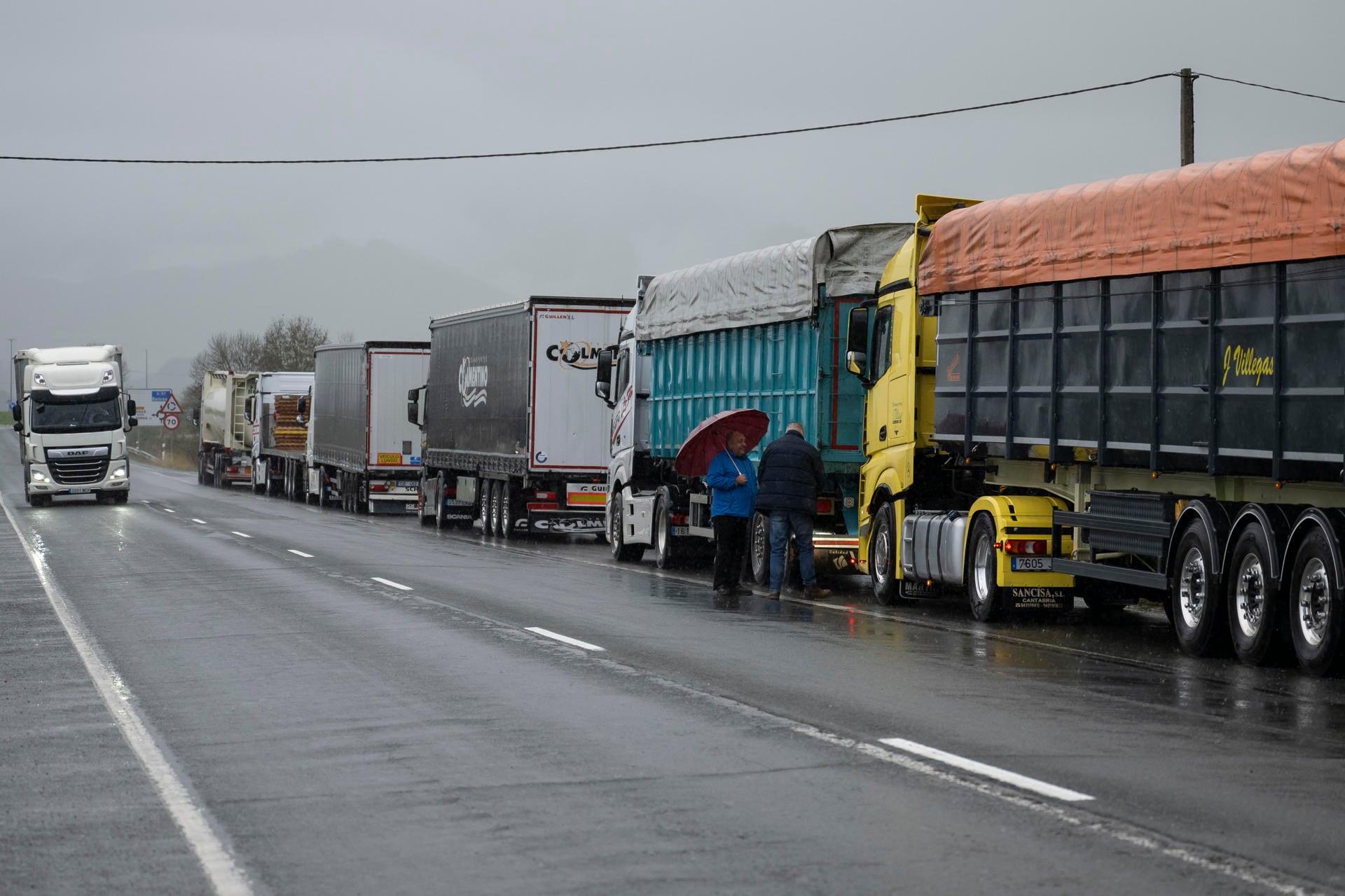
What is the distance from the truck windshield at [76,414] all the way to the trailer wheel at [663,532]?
23.5m

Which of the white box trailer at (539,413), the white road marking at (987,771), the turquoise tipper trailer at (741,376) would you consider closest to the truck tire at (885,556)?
the turquoise tipper trailer at (741,376)

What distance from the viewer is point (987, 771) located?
7.66 meters

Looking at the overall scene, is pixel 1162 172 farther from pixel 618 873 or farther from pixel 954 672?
pixel 618 873

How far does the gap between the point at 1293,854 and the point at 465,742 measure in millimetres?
4005

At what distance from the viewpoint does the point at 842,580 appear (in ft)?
72.5

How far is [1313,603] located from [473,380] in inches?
948

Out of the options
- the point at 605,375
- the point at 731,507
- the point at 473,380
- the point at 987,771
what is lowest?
the point at 987,771

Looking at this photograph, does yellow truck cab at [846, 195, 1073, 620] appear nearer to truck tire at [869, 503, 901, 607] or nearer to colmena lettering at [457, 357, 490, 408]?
truck tire at [869, 503, 901, 607]

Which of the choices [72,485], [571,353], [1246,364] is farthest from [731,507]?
[72,485]

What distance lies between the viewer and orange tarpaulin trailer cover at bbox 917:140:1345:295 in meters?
11.5

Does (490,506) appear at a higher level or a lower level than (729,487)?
lower

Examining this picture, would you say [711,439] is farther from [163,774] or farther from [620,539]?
[163,774]

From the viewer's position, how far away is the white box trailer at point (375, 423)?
41.3 m

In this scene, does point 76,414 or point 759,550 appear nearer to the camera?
point 759,550
